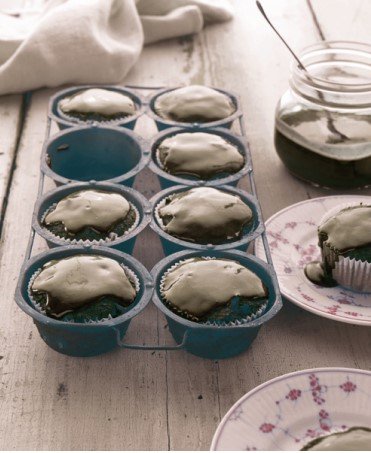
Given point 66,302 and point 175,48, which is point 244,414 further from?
point 175,48

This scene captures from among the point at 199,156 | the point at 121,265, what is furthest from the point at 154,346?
the point at 199,156

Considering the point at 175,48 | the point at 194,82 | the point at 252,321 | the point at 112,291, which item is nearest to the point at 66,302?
the point at 112,291

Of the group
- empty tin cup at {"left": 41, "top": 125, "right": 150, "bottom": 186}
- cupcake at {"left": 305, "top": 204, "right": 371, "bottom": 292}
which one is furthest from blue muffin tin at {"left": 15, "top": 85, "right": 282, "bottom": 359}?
cupcake at {"left": 305, "top": 204, "right": 371, "bottom": 292}

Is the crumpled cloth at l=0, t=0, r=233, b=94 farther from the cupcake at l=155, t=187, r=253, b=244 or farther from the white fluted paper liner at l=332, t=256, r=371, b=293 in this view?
the white fluted paper liner at l=332, t=256, r=371, b=293

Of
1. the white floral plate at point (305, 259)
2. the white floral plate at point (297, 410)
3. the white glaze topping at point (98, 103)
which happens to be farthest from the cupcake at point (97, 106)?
the white floral plate at point (297, 410)

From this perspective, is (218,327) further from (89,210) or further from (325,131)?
(325,131)
